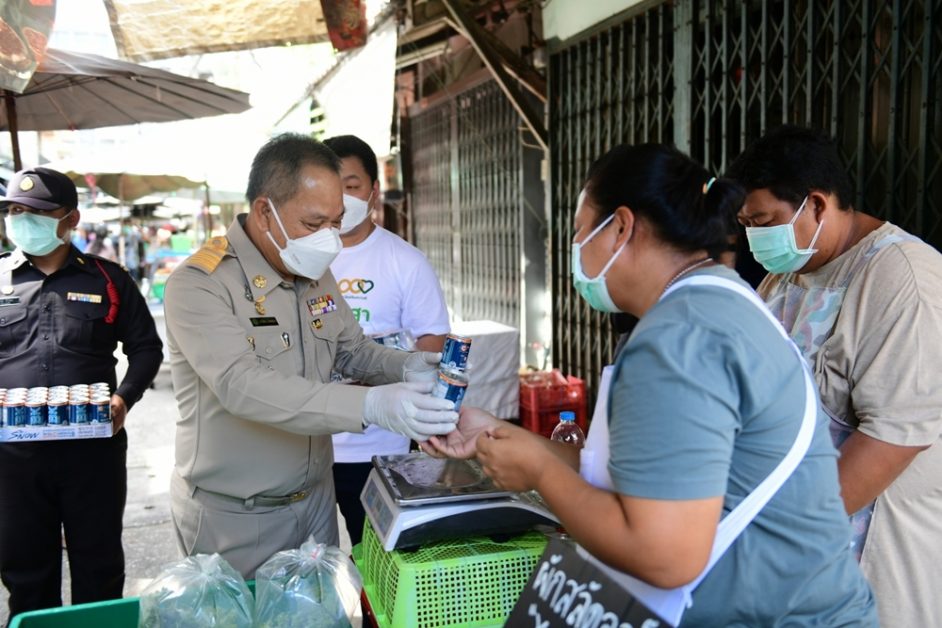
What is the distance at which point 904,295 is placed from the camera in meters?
1.79

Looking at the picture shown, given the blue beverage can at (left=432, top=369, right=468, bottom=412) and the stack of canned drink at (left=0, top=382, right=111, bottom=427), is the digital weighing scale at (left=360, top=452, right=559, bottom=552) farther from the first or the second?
the stack of canned drink at (left=0, top=382, right=111, bottom=427)

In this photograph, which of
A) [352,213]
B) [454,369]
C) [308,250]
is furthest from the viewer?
[352,213]

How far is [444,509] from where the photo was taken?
155cm

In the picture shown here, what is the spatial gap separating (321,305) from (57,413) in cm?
116

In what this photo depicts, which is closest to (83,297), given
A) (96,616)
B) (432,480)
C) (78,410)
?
(78,410)

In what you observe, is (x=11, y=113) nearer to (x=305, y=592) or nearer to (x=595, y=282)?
(x=305, y=592)

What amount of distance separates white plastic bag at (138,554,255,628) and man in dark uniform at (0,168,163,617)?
59.7 inches

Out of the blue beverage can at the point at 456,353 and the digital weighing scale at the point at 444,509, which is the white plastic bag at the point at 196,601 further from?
the blue beverage can at the point at 456,353

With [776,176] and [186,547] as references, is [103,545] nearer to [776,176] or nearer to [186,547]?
[186,547]

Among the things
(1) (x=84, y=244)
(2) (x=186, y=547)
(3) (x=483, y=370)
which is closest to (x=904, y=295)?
(2) (x=186, y=547)

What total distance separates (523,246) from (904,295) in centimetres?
483

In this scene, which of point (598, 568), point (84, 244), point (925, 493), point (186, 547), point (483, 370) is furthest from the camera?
point (84, 244)

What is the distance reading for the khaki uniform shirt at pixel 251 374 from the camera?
190 cm

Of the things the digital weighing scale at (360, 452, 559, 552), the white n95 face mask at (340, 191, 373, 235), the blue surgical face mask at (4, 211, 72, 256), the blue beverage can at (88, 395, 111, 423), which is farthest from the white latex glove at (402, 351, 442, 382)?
the blue surgical face mask at (4, 211, 72, 256)
